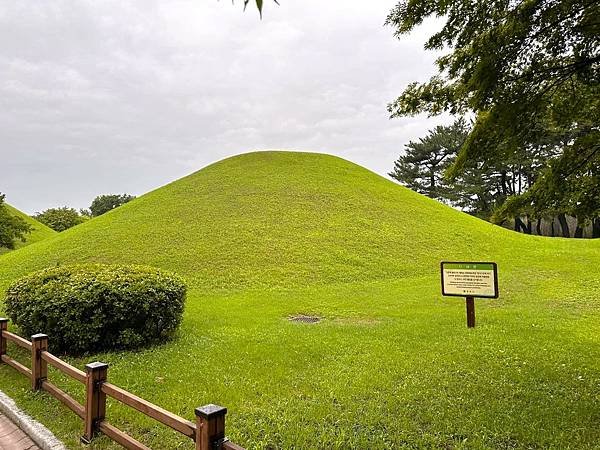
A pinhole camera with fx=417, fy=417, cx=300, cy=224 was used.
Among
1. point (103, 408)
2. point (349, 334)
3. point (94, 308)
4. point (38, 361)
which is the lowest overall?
point (349, 334)

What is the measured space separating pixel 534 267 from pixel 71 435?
1615 centimetres

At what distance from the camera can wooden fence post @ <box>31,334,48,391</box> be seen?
473cm

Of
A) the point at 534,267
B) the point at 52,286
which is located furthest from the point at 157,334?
the point at 534,267

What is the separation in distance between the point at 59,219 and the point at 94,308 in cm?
4666

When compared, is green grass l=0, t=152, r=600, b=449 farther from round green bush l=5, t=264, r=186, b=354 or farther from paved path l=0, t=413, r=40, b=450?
round green bush l=5, t=264, r=186, b=354

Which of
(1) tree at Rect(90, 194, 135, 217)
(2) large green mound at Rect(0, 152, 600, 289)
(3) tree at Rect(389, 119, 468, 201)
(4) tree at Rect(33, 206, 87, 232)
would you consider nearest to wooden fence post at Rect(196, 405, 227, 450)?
(2) large green mound at Rect(0, 152, 600, 289)

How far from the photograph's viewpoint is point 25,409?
4367mm

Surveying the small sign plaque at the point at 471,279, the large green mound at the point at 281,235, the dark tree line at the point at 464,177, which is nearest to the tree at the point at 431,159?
the dark tree line at the point at 464,177

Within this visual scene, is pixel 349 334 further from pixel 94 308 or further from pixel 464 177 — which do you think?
pixel 464 177

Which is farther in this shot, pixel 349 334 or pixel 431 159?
pixel 431 159

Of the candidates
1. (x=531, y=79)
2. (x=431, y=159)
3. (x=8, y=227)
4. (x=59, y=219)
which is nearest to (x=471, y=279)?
(x=531, y=79)

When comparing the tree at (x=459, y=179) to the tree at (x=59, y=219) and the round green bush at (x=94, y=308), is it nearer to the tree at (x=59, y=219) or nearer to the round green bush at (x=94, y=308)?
the round green bush at (x=94, y=308)

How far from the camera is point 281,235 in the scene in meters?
18.9

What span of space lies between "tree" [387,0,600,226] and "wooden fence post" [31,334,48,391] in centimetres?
517
